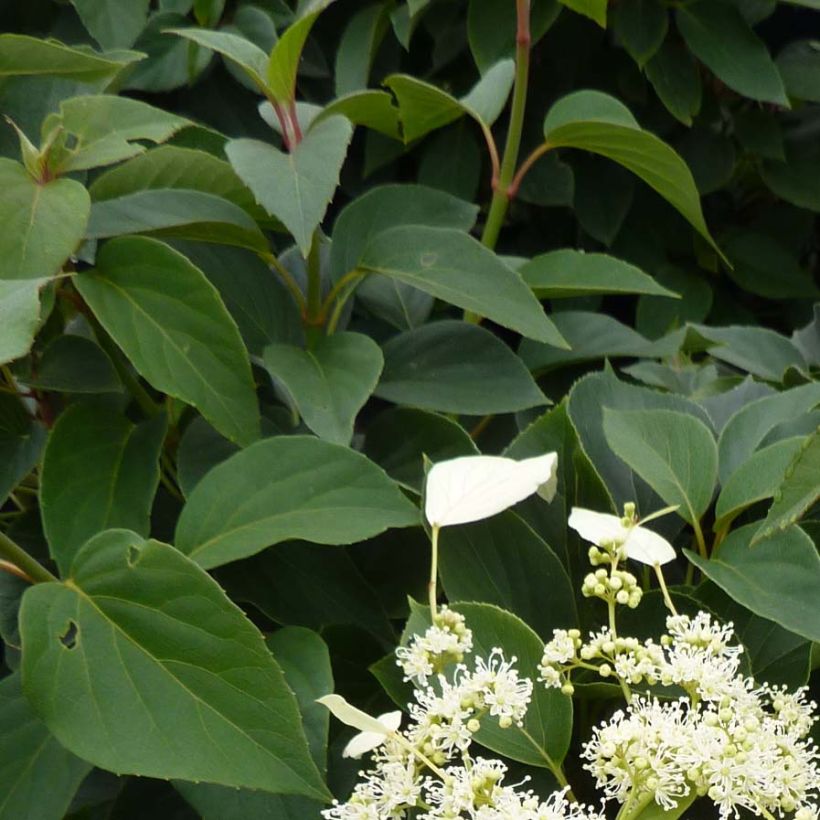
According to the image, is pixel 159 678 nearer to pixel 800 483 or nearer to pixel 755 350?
pixel 800 483

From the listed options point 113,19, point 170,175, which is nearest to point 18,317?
point 170,175

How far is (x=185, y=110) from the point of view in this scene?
98 centimetres

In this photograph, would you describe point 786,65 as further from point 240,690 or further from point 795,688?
point 240,690

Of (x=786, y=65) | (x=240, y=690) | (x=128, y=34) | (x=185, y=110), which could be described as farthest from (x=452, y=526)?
(x=786, y=65)

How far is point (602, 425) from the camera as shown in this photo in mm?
525

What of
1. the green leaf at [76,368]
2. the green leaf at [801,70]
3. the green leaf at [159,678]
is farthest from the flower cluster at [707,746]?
the green leaf at [801,70]

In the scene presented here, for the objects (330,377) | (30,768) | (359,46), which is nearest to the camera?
(30,768)

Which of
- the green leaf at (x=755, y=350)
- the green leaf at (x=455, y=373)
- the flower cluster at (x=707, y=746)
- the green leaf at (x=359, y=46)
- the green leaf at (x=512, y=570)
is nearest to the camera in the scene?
the flower cluster at (x=707, y=746)

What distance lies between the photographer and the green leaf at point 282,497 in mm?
467

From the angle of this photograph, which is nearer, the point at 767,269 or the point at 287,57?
the point at 287,57

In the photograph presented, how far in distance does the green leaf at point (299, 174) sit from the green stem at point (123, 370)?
0.11 metres

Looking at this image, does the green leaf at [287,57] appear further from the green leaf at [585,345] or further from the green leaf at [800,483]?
the green leaf at [800,483]

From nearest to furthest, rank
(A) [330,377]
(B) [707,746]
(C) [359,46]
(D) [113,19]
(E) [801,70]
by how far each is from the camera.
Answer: (B) [707,746], (A) [330,377], (D) [113,19], (C) [359,46], (E) [801,70]

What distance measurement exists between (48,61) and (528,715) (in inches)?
15.3
